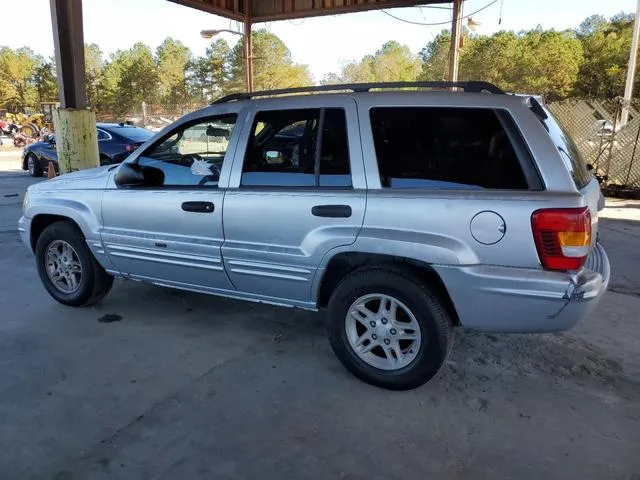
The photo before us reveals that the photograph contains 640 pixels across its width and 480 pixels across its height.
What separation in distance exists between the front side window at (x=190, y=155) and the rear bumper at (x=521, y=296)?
6.09 feet

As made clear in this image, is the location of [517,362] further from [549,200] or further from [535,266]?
[549,200]

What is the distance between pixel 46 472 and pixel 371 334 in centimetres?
193

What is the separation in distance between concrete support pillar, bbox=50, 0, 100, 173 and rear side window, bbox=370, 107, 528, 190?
A: 665cm

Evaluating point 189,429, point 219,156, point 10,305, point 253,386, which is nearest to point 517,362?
point 253,386

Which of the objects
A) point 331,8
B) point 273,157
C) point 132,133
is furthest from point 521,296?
point 331,8

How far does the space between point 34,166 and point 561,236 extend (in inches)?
613

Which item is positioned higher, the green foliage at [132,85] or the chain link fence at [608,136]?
the green foliage at [132,85]

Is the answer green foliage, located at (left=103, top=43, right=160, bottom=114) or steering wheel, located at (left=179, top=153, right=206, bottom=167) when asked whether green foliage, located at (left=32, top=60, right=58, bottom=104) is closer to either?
green foliage, located at (left=103, top=43, right=160, bottom=114)

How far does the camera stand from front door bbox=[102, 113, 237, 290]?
380 cm

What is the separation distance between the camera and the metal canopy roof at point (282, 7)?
509 inches

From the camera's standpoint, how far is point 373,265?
10.8 ft

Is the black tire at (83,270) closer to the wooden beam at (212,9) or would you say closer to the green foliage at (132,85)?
the wooden beam at (212,9)

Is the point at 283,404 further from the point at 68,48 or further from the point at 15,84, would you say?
the point at 15,84

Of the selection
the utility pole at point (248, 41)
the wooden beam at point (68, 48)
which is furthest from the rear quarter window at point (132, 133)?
the wooden beam at point (68, 48)
